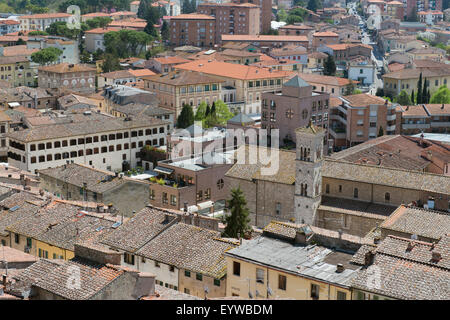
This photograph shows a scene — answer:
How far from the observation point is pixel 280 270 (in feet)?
64.6

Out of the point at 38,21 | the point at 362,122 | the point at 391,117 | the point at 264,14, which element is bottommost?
the point at 362,122

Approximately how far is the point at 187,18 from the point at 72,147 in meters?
64.4

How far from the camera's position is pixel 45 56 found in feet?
282

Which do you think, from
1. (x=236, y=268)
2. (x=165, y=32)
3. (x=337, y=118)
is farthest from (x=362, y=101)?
(x=165, y=32)

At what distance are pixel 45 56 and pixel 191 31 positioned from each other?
2952 cm

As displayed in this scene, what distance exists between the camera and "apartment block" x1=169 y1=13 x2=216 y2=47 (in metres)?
110

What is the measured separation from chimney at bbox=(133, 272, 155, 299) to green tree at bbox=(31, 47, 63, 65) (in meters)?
71.7

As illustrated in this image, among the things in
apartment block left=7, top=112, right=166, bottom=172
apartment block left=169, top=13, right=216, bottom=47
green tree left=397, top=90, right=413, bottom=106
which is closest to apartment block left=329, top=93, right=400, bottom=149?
green tree left=397, top=90, right=413, bottom=106

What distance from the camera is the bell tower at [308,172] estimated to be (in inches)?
1312

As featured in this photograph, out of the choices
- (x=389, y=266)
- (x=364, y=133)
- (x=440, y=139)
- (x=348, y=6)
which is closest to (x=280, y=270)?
(x=389, y=266)

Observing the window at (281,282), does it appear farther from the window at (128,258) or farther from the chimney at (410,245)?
the window at (128,258)

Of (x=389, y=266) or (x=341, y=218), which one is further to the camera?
(x=341, y=218)

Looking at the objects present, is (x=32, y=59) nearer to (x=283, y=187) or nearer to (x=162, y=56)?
(x=162, y=56)
